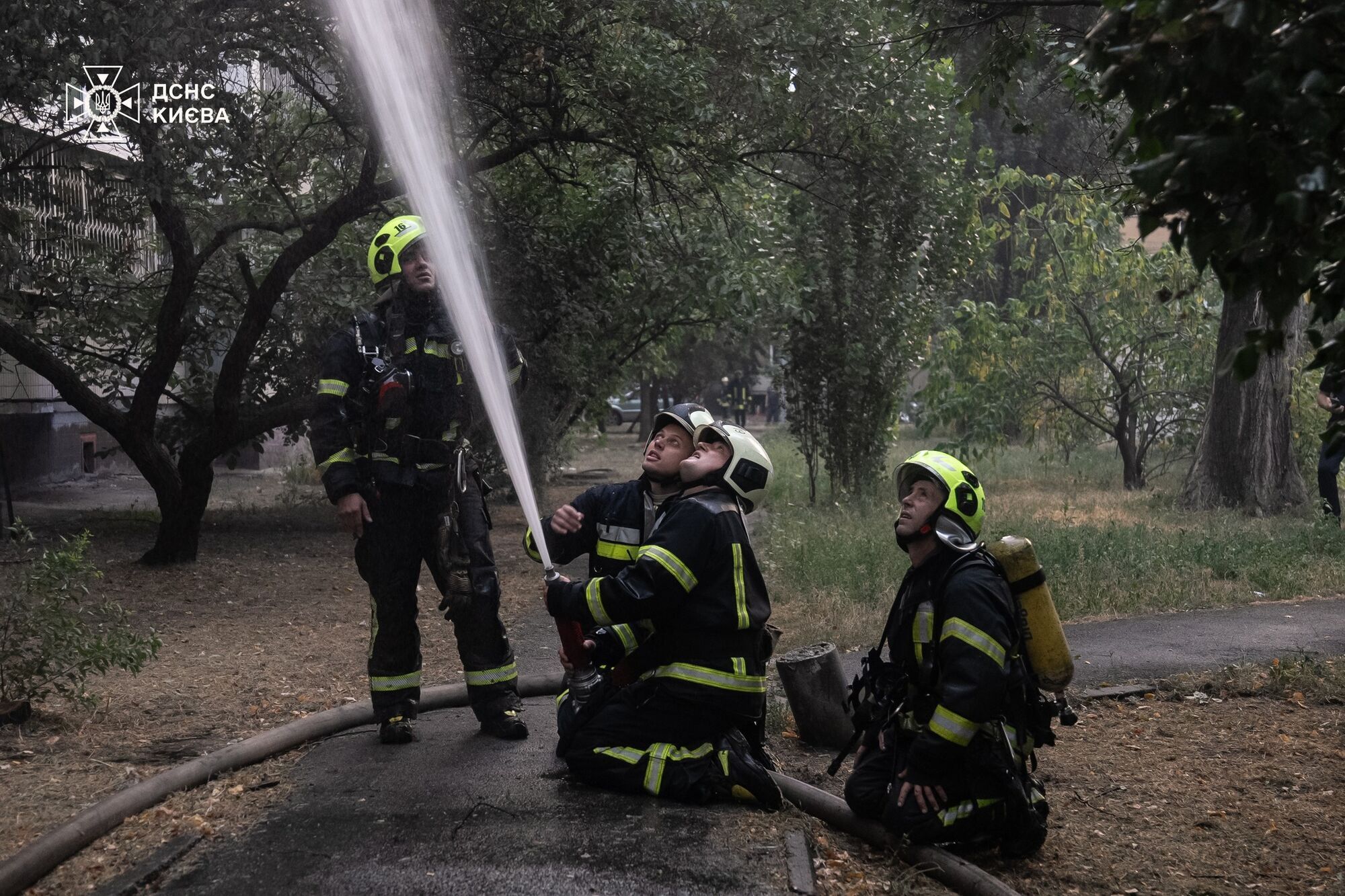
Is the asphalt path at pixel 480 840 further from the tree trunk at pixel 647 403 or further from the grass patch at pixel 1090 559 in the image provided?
the tree trunk at pixel 647 403

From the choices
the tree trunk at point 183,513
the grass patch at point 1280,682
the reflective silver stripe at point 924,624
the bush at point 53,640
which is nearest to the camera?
the reflective silver stripe at point 924,624

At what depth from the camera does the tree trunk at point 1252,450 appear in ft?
48.1

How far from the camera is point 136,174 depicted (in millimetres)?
8945

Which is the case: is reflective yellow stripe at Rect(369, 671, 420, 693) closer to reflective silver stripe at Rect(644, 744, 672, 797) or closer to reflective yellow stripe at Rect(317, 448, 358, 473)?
reflective yellow stripe at Rect(317, 448, 358, 473)

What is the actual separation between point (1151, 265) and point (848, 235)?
4.31m

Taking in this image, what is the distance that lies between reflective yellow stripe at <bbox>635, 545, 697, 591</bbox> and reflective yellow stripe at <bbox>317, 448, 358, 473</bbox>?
1551mm

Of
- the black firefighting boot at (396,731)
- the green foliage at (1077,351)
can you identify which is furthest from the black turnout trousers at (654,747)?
the green foliage at (1077,351)

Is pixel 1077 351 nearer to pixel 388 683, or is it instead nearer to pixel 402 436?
pixel 402 436

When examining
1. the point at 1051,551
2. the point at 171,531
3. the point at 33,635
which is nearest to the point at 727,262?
the point at 1051,551

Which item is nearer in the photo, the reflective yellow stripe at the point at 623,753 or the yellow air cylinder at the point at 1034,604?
the yellow air cylinder at the point at 1034,604

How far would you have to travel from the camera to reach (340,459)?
5605 mm

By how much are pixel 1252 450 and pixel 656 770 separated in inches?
467

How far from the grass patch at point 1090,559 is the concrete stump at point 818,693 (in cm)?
207

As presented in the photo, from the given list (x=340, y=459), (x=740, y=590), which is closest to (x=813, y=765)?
(x=740, y=590)
